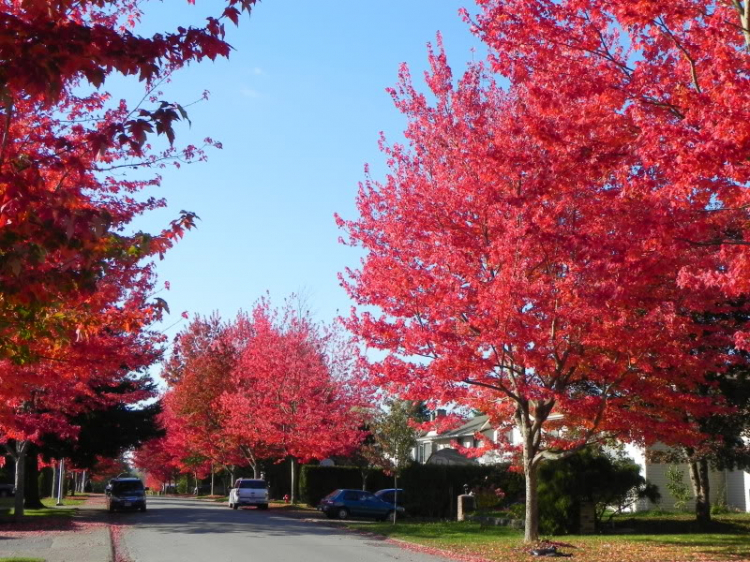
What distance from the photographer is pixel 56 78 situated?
248 inches

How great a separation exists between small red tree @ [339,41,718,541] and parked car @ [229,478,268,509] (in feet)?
71.9

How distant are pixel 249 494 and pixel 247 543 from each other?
64.2 ft

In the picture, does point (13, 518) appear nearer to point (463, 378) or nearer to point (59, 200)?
point (463, 378)

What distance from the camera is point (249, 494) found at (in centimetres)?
3912

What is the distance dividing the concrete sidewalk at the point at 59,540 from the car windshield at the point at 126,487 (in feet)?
23.7

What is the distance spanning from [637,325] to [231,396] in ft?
100

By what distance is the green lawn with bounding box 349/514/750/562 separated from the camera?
1723 cm

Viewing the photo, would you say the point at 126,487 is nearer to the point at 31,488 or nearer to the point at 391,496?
the point at 31,488

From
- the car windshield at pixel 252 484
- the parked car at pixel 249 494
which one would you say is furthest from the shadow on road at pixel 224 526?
the car windshield at pixel 252 484

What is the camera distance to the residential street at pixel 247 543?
683 inches

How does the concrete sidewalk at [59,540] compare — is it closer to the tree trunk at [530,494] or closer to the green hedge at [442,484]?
the tree trunk at [530,494]

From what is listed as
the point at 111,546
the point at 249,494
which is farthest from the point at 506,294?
the point at 249,494

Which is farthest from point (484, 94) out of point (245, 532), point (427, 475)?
point (427, 475)

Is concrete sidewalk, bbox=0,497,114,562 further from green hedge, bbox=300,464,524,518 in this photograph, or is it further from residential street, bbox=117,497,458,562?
green hedge, bbox=300,464,524,518
